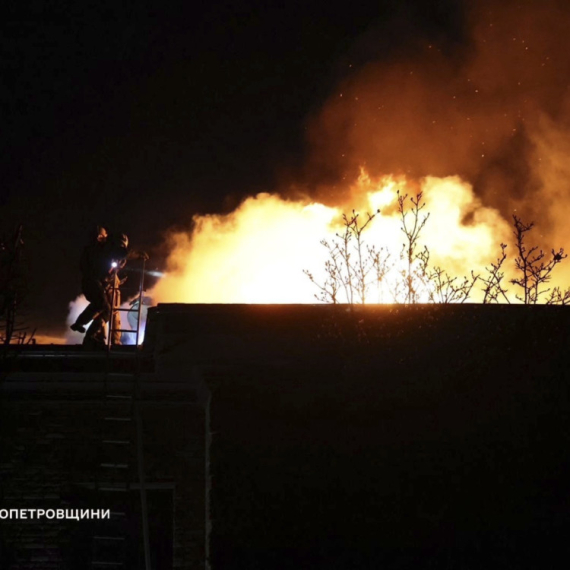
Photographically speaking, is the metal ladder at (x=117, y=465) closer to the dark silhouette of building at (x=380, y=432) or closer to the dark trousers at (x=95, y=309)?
the dark silhouette of building at (x=380, y=432)

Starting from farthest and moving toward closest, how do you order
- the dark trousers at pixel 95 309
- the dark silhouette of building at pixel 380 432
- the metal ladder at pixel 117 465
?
1. the dark trousers at pixel 95 309
2. the metal ladder at pixel 117 465
3. the dark silhouette of building at pixel 380 432

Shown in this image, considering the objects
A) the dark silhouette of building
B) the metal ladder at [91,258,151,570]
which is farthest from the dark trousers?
the dark silhouette of building

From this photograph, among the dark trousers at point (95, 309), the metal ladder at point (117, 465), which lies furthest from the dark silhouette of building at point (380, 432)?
the dark trousers at point (95, 309)

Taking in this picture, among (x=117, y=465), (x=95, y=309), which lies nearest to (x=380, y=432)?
(x=117, y=465)

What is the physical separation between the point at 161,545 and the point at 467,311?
479 cm

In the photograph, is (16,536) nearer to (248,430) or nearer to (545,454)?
(248,430)

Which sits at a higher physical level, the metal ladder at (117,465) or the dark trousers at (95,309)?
the dark trousers at (95,309)

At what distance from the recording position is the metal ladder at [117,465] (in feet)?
24.2

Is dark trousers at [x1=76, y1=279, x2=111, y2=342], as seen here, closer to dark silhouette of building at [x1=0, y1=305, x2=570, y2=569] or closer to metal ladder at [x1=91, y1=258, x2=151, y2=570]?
metal ladder at [x1=91, y1=258, x2=151, y2=570]

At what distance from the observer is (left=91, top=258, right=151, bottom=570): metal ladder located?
290 inches

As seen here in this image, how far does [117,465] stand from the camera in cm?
744

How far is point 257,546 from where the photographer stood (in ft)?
18.9

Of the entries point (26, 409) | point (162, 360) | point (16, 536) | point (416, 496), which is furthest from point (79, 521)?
point (416, 496)

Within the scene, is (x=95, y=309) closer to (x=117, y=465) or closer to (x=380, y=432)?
(x=117, y=465)
